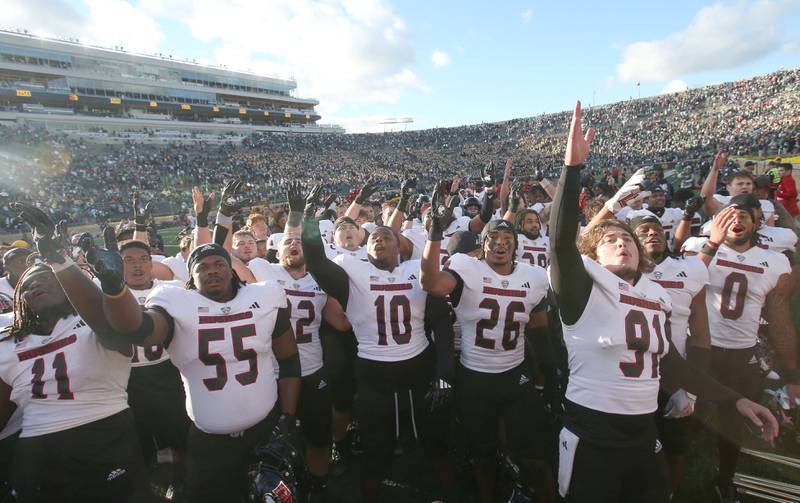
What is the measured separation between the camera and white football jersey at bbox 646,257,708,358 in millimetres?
3098

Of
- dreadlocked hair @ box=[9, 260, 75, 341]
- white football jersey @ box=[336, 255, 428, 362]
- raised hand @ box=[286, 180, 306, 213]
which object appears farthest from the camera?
raised hand @ box=[286, 180, 306, 213]

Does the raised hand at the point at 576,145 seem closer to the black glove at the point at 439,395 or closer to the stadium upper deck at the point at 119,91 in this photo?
the black glove at the point at 439,395

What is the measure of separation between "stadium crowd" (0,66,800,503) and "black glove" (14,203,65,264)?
1 cm

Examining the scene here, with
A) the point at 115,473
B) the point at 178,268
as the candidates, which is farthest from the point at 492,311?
the point at 178,268

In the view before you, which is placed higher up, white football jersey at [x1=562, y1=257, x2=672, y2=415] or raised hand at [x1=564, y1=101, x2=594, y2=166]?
raised hand at [x1=564, y1=101, x2=594, y2=166]

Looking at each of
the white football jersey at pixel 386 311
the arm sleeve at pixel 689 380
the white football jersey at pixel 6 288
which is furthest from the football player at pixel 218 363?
the white football jersey at pixel 6 288

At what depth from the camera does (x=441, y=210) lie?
3289 mm

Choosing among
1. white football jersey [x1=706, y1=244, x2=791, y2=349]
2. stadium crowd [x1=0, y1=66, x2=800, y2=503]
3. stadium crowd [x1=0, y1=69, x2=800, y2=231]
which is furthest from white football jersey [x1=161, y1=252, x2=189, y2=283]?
stadium crowd [x1=0, y1=69, x2=800, y2=231]

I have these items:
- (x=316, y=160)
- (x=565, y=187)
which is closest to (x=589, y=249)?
(x=565, y=187)

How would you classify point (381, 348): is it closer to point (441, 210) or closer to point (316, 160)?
point (441, 210)

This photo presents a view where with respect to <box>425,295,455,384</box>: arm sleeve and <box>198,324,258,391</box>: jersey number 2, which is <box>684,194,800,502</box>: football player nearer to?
<box>425,295,455,384</box>: arm sleeve

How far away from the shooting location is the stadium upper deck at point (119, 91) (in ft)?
139

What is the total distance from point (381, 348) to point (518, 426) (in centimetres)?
114

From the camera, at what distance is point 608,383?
224cm
